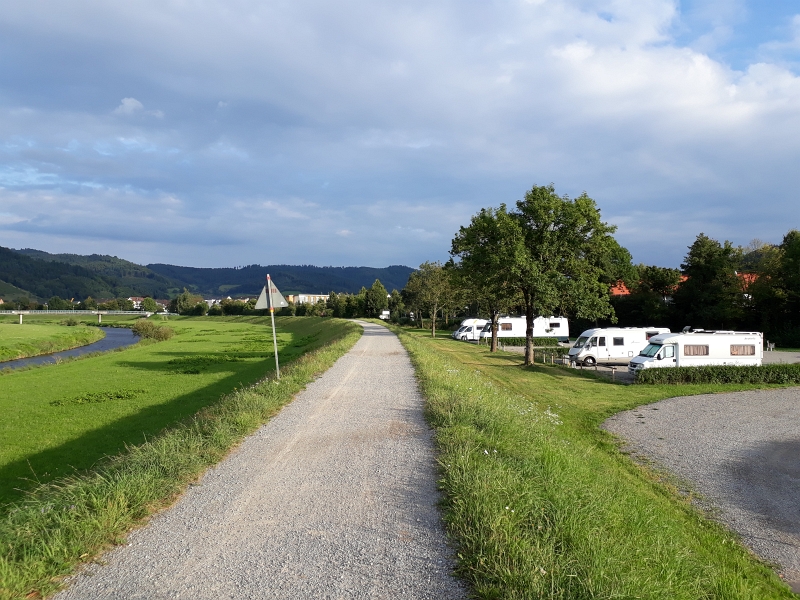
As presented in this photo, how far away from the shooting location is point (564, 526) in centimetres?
484

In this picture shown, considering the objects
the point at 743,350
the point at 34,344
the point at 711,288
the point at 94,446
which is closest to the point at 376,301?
the point at 34,344

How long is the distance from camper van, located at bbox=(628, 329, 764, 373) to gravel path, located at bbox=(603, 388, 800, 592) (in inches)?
188

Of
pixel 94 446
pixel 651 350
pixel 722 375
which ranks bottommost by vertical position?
pixel 94 446

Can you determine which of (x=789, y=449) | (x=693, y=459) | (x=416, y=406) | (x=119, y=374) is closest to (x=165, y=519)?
(x=416, y=406)

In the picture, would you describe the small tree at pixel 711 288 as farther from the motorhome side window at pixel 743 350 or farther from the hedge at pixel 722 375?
the hedge at pixel 722 375

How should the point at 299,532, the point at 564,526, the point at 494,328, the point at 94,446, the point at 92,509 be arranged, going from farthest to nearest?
1. the point at 494,328
2. the point at 94,446
3. the point at 92,509
4. the point at 299,532
5. the point at 564,526

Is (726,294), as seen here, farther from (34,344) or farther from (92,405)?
(34,344)

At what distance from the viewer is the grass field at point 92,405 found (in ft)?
41.5

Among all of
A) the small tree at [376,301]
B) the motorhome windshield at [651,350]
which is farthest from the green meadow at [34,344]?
the motorhome windshield at [651,350]

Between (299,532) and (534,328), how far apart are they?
46.4 meters

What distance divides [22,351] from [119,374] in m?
26.7

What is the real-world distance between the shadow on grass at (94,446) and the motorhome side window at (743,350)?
78.2 ft

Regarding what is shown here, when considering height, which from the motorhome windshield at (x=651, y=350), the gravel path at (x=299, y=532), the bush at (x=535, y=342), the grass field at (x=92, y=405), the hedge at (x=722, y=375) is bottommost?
the grass field at (x=92, y=405)

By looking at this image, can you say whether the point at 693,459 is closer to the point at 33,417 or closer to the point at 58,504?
the point at 58,504
